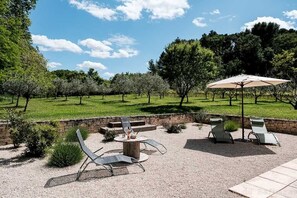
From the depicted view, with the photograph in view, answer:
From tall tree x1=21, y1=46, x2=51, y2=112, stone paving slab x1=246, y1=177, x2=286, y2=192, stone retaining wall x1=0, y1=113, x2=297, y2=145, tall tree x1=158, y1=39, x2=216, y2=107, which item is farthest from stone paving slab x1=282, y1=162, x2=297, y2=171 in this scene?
tall tree x1=158, y1=39, x2=216, y2=107

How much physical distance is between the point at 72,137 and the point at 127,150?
2632 mm

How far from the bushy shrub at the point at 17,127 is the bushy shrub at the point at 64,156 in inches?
75.6

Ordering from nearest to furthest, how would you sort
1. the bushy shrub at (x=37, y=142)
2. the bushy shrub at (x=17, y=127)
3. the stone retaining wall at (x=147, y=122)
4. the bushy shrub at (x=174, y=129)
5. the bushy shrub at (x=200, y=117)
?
the bushy shrub at (x=37, y=142) < the bushy shrub at (x=17, y=127) < the stone retaining wall at (x=147, y=122) < the bushy shrub at (x=174, y=129) < the bushy shrub at (x=200, y=117)

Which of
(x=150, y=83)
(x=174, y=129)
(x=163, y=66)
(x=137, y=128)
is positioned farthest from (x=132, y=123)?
(x=150, y=83)

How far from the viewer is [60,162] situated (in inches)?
237

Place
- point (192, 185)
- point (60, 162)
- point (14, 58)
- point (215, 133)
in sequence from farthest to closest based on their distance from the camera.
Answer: point (215, 133) < point (14, 58) < point (60, 162) < point (192, 185)

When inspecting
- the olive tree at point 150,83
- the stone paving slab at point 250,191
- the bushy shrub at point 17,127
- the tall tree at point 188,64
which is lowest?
the stone paving slab at point 250,191

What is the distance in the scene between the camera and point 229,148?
790 cm

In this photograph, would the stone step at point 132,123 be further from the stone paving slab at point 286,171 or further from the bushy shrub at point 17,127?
the stone paving slab at point 286,171

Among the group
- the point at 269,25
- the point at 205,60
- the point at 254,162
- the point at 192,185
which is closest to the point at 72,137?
the point at 192,185

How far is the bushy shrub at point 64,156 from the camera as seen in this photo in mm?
6039

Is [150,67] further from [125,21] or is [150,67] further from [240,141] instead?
[240,141]

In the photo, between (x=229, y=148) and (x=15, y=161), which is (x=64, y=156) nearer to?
(x=15, y=161)

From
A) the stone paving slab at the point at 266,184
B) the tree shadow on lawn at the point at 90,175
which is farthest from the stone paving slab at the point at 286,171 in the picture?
the tree shadow on lawn at the point at 90,175
